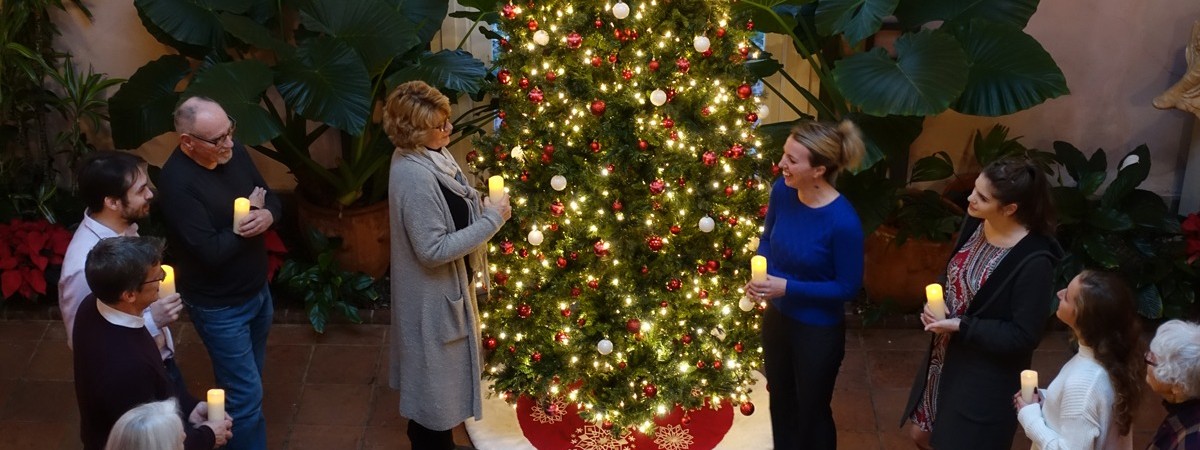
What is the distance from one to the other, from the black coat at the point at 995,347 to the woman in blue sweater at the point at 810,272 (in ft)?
1.04

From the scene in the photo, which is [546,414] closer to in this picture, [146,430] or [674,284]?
[674,284]

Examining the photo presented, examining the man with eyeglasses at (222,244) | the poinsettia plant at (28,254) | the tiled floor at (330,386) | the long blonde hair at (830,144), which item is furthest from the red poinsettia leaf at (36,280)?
the long blonde hair at (830,144)

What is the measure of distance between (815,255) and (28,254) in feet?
11.1

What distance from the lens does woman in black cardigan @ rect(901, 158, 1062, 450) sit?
2.88 meters

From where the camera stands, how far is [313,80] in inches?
170

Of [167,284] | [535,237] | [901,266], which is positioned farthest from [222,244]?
[901,266]

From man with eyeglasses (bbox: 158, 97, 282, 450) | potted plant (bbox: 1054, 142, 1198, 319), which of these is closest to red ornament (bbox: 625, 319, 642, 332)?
man with eyeglasses (bbox: 158, 97, 282, 450)

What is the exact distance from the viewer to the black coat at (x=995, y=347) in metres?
2.87

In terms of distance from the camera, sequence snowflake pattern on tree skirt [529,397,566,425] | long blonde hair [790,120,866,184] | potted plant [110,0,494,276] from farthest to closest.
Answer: potted plant [110,0,494,276] → snowflake pattern on tree skirt [529,397,566,425] → long blonde hair [790,120,866,184]

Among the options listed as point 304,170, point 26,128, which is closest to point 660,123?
point 304,170

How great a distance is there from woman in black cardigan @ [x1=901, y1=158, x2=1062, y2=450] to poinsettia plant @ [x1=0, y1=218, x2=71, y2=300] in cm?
359

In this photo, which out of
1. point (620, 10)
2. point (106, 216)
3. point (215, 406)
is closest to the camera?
point (215, 406)

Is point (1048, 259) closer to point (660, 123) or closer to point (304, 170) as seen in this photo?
point (660, 123)

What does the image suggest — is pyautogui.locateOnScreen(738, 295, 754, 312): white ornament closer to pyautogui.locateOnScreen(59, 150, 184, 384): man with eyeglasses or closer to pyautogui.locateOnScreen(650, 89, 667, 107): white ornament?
pyautogui.locateOnScreen(650, 89, 667, 107): white ornament
